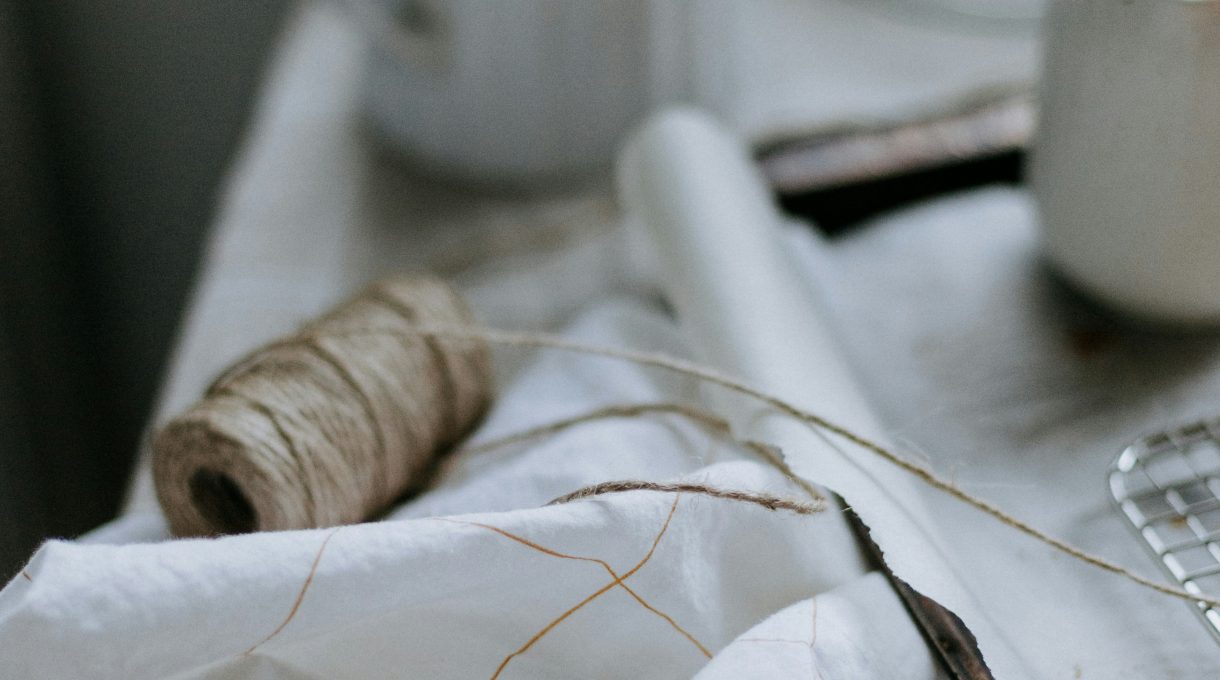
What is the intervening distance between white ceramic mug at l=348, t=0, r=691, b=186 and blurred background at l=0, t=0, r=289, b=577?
0.24 meters

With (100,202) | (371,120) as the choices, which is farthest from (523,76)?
(100,202)

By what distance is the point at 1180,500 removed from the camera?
0.29 m

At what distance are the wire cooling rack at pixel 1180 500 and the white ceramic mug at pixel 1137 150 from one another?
5 centimetres

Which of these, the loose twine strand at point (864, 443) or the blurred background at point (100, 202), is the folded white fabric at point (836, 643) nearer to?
the loose twine strand at point (864, 443)

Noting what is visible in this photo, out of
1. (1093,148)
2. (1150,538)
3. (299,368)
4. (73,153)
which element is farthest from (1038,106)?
(73,153)

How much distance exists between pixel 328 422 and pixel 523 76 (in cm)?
22

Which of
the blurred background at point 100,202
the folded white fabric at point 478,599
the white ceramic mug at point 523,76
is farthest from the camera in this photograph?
the blurred background at point 100,202

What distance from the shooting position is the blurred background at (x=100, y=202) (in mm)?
584

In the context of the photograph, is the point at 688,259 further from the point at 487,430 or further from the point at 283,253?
the point at 283,253

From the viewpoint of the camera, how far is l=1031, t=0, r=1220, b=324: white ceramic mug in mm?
296

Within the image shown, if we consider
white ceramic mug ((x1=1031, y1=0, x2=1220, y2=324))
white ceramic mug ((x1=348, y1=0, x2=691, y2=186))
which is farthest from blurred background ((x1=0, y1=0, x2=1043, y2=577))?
white ceramic mug ((x1=1031, y1=0, x2=1220, y2=324))

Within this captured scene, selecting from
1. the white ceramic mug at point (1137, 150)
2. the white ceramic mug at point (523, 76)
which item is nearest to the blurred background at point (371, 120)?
the white ceramic mug at point (523, 76)

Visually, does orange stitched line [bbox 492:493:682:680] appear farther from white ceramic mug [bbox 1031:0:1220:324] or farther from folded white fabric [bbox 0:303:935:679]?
white ceramic mug [bbox 1031:0:1220:324]

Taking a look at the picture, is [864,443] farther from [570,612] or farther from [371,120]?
[371,120]
